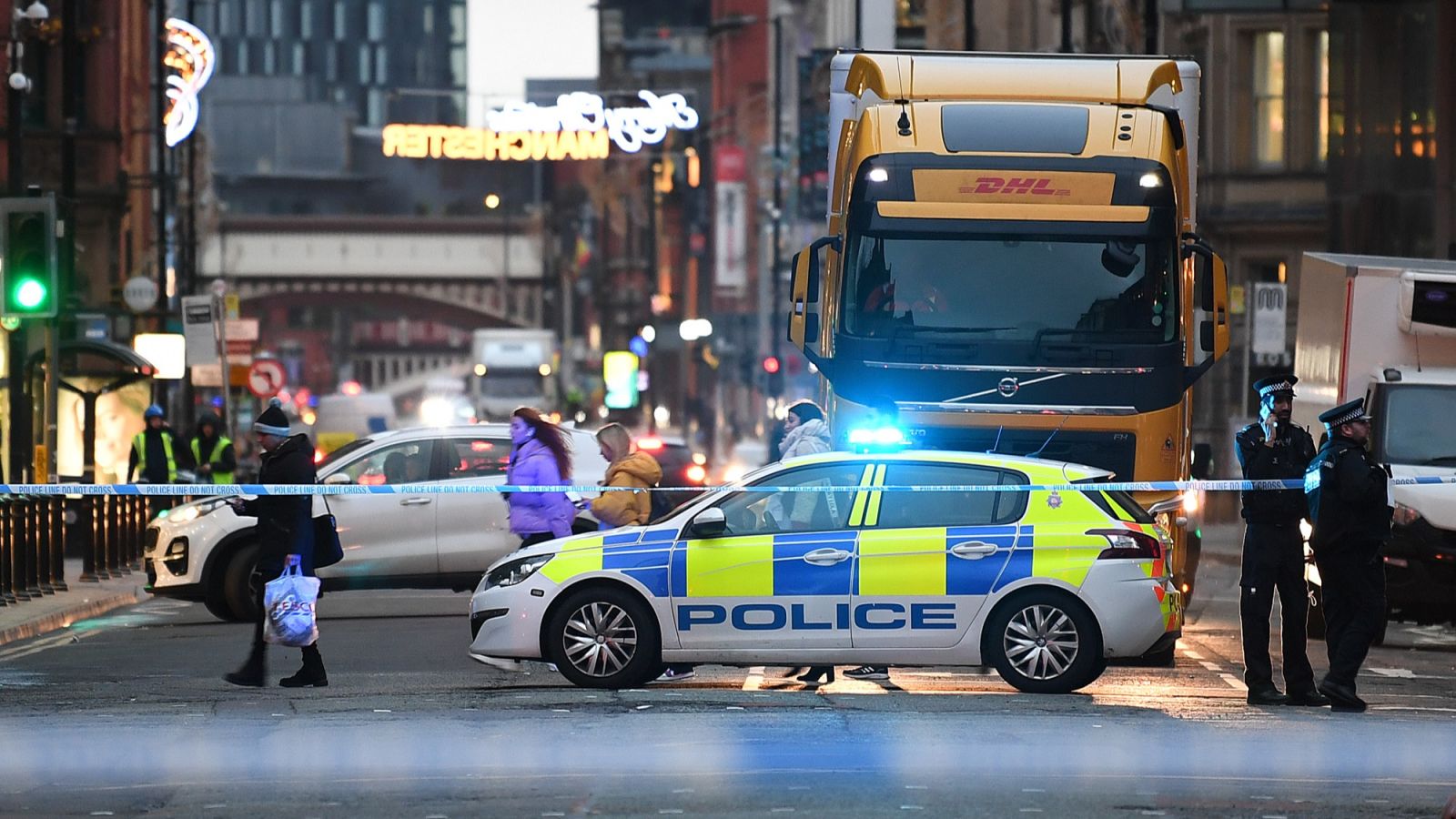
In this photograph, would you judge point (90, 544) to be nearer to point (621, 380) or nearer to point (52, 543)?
point (52, 543)

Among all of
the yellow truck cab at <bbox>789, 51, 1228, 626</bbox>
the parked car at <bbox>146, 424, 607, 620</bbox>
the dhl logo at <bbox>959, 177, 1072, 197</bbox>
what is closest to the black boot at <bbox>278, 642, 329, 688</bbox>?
the yellow truck cab at <bbox>789, 51, 1228, 626</bbox>

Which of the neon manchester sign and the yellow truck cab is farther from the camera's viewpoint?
the neon manchester sign

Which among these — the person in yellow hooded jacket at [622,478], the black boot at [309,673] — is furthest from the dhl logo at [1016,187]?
the black boot at [309,673]

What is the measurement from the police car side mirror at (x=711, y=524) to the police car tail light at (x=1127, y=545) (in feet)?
6.64

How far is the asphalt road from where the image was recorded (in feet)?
32.5

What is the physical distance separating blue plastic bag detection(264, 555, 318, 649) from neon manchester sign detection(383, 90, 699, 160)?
56.4m

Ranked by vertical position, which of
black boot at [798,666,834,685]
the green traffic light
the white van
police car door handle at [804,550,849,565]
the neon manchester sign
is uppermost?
the neon manchester sign

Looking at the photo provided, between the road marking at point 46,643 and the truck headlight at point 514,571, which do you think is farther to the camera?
the road marking at point 46,643

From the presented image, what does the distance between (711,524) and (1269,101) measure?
109ft

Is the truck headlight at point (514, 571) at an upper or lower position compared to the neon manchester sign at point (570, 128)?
lower

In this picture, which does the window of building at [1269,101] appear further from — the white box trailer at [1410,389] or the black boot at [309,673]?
the black boot at [309,673]

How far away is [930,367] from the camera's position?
16.8 metres

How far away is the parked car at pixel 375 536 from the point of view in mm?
20594

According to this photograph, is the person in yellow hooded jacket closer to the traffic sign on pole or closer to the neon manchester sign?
the traffic sign on pole
